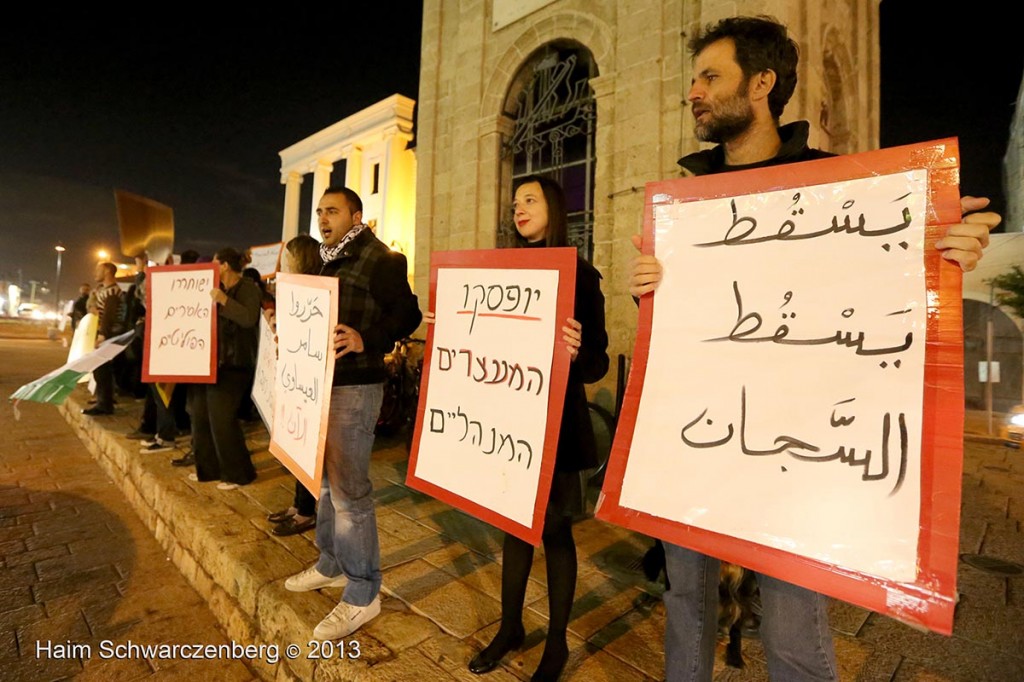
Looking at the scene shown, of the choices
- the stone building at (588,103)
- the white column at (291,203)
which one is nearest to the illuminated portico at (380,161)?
the white column at (291,203)

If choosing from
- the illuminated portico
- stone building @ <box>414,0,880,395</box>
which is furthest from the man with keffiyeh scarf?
the illuminated portico

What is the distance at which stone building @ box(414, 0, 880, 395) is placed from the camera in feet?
15.6

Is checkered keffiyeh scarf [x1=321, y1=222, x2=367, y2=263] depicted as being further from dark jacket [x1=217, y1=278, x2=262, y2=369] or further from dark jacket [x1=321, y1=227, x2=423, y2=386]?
dark jacket [x1=217, y1=278, x2=262, y2=369]

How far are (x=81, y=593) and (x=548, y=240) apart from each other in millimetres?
3269

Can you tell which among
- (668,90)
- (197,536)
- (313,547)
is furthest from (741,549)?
(668,90)

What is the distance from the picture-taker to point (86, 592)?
2.81 meters

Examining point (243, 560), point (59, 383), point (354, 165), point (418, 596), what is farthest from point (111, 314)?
point (354, 165)

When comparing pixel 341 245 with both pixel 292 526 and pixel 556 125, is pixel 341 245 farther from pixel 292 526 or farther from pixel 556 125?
pixel 556 125

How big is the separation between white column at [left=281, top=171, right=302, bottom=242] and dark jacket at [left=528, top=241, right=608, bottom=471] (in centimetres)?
2327

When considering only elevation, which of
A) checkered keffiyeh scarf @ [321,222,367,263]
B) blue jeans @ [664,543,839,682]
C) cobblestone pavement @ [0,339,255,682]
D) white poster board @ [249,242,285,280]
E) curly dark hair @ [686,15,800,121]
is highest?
white poster board @ [249,242,285,280]

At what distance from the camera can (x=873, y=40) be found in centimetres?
731

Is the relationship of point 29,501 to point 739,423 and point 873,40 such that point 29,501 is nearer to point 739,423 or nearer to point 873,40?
point 739,423

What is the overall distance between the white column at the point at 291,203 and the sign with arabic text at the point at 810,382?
23815mm

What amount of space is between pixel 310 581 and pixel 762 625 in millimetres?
2030
